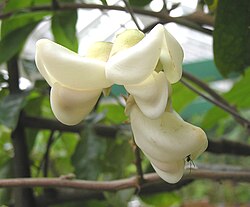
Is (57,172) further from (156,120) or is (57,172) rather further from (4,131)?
(156,120)

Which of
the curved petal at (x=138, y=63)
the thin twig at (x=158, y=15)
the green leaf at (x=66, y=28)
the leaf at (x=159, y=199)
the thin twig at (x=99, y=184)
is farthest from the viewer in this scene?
the leaf at (x=159, y=199)

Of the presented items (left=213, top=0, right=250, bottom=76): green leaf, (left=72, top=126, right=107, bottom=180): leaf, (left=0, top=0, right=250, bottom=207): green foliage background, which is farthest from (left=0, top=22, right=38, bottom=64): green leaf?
(left=213, top=0, right=250, bottom=76): green leaf

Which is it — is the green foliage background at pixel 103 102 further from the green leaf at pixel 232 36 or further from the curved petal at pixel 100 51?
the curved petal at pixel 100 51

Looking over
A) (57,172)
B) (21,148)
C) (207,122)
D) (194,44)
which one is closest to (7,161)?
(21,148)

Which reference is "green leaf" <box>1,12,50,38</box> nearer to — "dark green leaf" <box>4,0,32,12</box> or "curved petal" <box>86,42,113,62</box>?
"dark green leaf" <box>4,0,32,12</box>

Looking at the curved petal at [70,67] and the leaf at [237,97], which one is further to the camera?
the leaf at [237,97]

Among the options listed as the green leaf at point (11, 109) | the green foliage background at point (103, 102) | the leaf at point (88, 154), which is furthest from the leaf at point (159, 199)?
the green leaf at point (11, 109)
